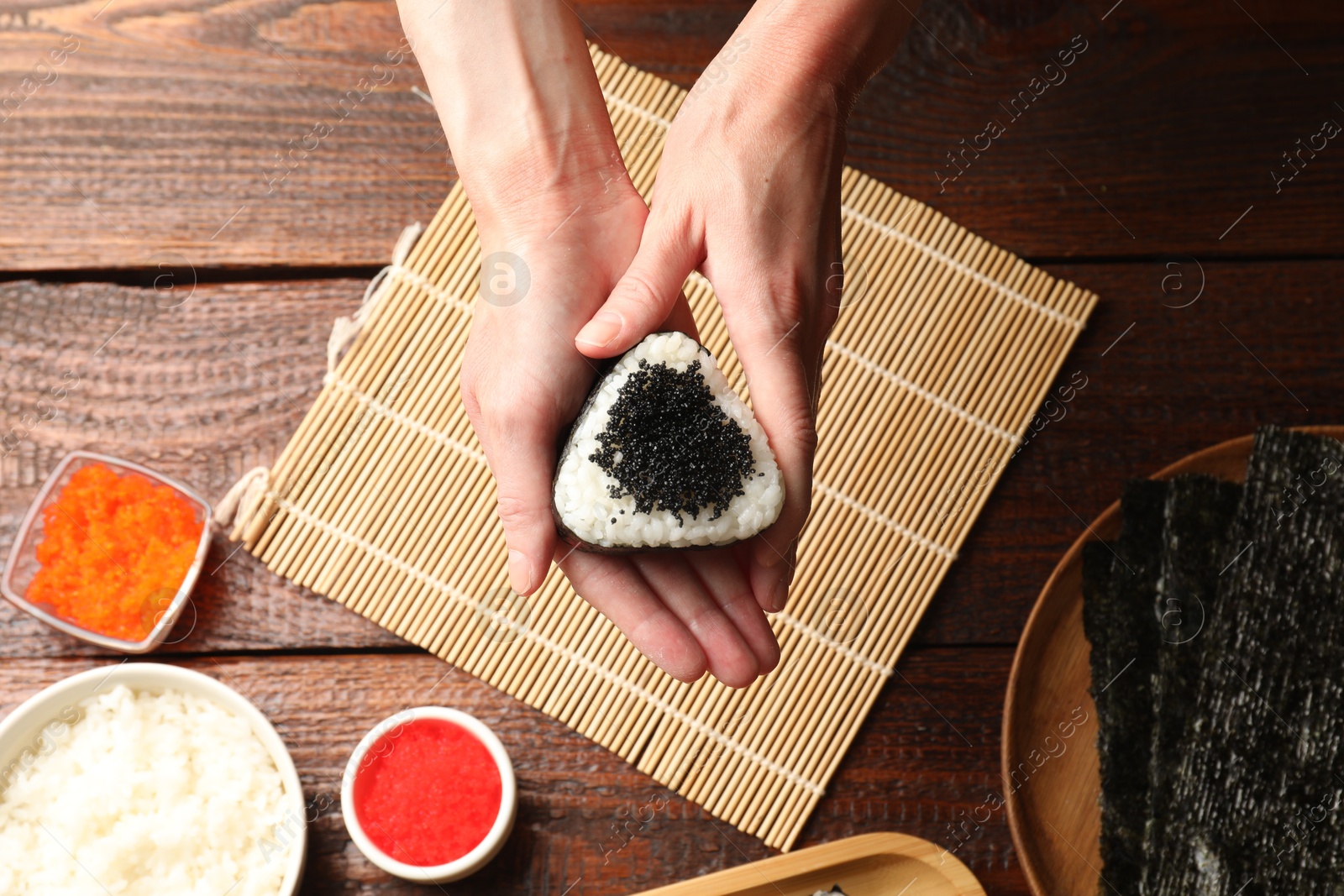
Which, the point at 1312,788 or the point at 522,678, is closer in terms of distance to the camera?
the point at 1312,788

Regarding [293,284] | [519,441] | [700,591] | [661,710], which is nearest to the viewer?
[519,441]

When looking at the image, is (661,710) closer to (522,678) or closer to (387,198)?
(522,678)

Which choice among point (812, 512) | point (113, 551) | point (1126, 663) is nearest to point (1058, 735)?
point (1126, 663)

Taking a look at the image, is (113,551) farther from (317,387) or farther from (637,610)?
(637,610)

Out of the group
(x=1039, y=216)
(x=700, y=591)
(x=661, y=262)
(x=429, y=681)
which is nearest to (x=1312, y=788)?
(x=700, y=591)

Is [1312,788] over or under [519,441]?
under

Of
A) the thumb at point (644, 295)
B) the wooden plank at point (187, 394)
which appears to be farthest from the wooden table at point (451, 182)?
the thumb at point (644, 295)

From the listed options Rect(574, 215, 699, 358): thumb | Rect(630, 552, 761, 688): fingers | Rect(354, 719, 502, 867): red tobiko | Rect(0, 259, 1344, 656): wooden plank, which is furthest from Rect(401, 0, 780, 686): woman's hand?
Rect(0, 259, 1344, 656): wooden plank
